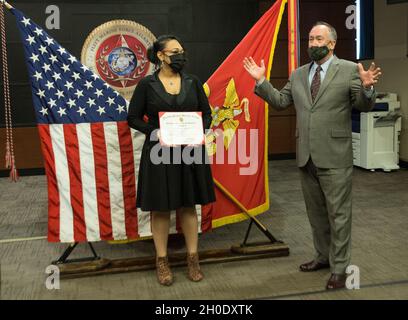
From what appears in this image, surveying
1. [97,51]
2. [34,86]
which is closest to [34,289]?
[34,86]

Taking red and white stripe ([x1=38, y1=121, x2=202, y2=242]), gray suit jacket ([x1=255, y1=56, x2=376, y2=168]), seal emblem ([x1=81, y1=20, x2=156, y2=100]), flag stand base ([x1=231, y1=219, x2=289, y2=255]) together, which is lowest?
flag stand base ([x1=231, y1=219, x2=289, y2=255])

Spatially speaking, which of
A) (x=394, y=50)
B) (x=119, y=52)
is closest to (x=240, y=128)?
(x=119, y=52)

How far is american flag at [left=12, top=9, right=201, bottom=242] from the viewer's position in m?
2.98

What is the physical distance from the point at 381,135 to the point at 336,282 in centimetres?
416

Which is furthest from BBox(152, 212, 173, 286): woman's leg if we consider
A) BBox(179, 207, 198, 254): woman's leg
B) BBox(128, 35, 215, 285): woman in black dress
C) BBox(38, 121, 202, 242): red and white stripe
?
BBox(38, 121, 202, 242): red and white stripe

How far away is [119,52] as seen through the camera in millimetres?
6375

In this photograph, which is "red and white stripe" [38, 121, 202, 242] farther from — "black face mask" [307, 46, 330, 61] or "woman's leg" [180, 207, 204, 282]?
"black face mask" [307, 46, 330, 61]

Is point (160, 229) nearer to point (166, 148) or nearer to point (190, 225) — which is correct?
point (190, 225)

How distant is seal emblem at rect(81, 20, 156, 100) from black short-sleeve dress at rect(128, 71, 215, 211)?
11.6ft

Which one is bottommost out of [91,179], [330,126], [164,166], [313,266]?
[313,266]

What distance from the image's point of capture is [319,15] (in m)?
7.45

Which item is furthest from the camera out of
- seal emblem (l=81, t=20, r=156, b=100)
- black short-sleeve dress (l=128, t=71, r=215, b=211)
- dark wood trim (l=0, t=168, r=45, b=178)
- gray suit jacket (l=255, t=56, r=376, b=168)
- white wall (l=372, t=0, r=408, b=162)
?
dark wood trim (l=0, t=168, r=45, b=178)
